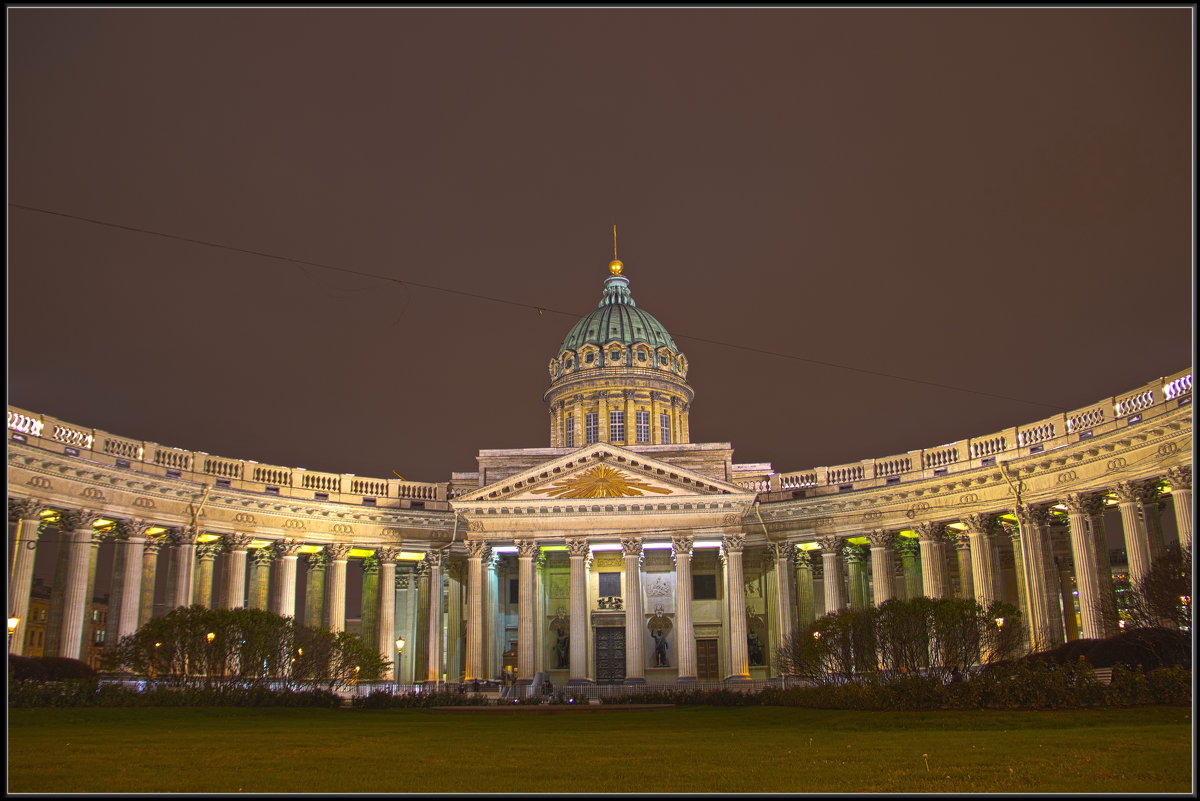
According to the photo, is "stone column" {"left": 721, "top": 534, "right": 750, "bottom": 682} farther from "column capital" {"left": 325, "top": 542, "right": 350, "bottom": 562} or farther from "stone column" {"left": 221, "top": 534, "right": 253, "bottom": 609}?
"stone column" {"left": 221, "top": 534, "right": 253, "bottom": 609}

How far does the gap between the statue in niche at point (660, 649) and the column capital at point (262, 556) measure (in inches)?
871

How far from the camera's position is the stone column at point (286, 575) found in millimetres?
55625

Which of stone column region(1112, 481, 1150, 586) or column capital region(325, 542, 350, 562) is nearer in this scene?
stone column region(1112, 481, 1150, 586)

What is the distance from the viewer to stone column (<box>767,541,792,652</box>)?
56781 millimetres

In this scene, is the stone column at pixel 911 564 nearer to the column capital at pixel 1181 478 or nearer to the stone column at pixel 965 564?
the stone column at pixel 965 564

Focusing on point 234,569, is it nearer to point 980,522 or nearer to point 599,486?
point 599,486

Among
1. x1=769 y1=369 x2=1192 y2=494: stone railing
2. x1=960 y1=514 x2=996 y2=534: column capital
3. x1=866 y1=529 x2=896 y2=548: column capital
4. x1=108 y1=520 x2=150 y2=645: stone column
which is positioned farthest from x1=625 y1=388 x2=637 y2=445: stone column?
x1=108 y1=520 x2=150 y2=645: stone column

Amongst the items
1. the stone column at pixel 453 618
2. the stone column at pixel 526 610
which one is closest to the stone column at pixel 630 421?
A: the stone column at pixel 453 618

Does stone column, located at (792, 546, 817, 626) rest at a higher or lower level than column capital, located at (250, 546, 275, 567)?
lower

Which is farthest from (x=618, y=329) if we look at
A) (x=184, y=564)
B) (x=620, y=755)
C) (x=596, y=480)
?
(x=620, y=755)

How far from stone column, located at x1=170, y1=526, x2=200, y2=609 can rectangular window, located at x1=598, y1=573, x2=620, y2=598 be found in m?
23.0

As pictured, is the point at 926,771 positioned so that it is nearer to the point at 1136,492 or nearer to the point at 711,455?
the point at 1136,492

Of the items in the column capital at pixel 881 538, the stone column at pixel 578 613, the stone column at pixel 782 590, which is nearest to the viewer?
the stone column at pixel 578 613

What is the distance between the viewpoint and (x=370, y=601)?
62062 millimetres
